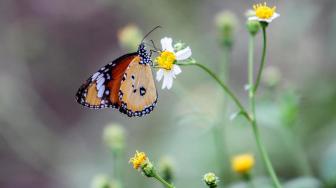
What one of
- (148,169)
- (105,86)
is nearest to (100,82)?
(105,86)

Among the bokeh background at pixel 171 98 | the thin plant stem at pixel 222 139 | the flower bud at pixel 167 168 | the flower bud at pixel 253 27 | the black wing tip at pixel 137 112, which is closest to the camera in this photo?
the black wing tip at pixel 137 112

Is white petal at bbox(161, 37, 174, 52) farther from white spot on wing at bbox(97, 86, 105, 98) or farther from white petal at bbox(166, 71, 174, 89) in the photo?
white spot on wing at bbox(97, 86, 105, 98)

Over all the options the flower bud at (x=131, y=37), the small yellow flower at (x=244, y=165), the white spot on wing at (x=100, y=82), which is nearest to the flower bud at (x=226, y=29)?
the flower bud at (x=131, y=37)

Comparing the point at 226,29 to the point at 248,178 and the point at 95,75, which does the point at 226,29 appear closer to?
the point at 248,178

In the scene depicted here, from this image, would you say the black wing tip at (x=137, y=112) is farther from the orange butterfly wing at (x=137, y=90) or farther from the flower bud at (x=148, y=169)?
the flower bud at (x=148, y=169)

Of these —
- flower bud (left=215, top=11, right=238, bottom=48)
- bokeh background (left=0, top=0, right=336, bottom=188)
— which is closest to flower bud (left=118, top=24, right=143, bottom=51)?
bokeh background (left=0, top=0, right=336, bottom=188)

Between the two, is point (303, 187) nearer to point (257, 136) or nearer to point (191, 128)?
point (257, 136)

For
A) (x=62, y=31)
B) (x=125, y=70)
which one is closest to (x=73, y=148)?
(x=62, y=31)
